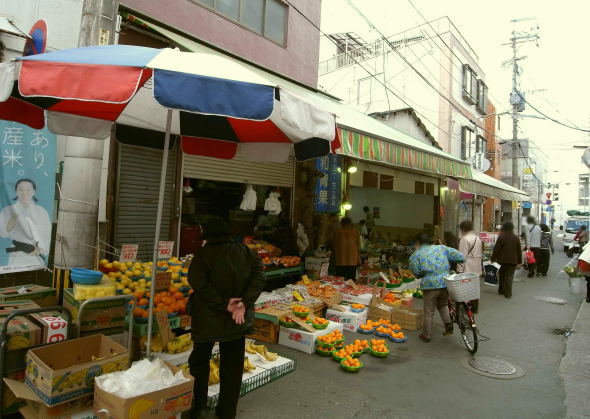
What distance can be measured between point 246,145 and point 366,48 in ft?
66.3

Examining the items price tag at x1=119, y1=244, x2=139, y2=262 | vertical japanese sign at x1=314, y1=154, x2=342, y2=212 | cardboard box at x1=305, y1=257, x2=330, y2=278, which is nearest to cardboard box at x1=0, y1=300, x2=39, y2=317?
price tag at x1=119, y1=244, x2=139, y2=262

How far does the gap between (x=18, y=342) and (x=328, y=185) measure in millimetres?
8446

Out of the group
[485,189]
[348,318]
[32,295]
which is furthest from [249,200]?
[485,189]

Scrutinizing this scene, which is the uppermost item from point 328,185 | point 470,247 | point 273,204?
point 328,185

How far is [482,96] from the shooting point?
26578 mm

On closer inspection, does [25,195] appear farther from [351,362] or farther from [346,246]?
[346,246]

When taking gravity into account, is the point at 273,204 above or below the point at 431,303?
above

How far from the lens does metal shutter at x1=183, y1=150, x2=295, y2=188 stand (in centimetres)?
819

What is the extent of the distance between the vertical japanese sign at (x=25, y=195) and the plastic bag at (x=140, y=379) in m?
3.47

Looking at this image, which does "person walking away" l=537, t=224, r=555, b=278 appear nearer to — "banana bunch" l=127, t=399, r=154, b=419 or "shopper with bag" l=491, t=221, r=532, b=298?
"shopper with bag" l=491, t=221, r=532, b=298

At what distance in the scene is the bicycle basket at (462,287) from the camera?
5770 millimetres

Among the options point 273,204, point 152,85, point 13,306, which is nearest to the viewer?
point 152,85

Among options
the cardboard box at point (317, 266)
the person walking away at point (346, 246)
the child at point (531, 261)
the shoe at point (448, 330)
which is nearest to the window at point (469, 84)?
the child at point (531, 261)

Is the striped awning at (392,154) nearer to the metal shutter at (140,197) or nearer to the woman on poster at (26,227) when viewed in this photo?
the metal shutter at (140,197)
